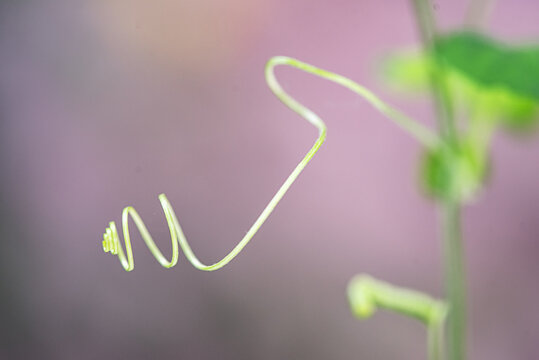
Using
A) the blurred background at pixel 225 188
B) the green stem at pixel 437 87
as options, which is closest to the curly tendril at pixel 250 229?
the green stem at pixel 437 87

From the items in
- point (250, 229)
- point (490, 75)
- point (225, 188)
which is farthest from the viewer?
point (225, 188)

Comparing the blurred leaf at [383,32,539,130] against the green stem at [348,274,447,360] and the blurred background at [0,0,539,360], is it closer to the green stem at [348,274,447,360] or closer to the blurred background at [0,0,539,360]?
the green stem at [348,274,447,360]

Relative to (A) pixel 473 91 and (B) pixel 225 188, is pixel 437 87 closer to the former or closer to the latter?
(A) pixel 473 91

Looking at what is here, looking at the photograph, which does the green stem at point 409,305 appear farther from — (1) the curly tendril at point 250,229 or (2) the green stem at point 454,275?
(1) the curly tendril at point 250,229

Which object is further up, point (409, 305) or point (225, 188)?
point (225, 188)

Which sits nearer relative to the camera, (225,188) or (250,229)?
(250,229)

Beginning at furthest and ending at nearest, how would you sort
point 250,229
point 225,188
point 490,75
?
point 225,188 < point 490,75 < point 250,229

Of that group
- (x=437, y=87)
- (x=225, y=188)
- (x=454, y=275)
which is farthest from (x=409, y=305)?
(x=225, y=188)

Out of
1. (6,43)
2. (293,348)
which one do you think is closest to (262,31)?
(6,43)

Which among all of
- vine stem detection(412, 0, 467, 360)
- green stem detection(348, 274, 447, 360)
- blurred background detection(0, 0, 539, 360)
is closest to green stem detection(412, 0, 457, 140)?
vine stem detection(412, 0, 467, 360)
